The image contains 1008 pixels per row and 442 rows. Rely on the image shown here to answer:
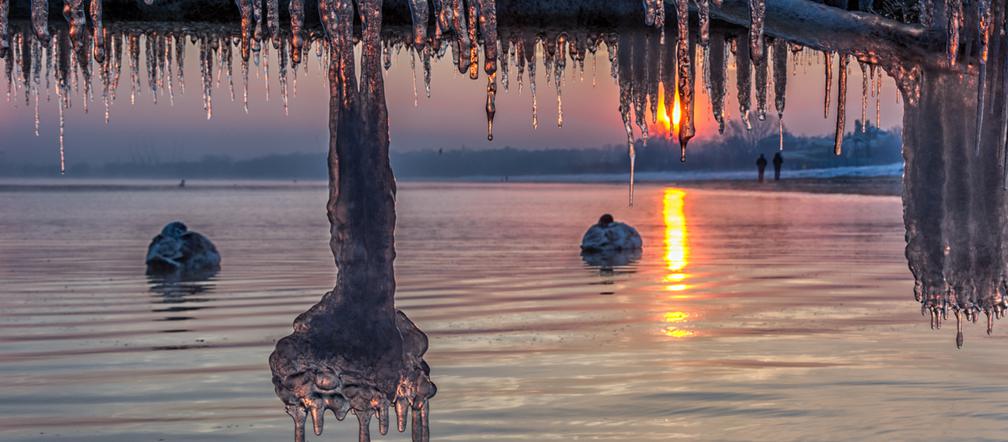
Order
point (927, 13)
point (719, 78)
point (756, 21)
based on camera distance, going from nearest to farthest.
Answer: point (756, 21), point (927, 13), point (719, 78)

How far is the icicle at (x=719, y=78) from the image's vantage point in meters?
7.50

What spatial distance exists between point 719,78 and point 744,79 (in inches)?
12.4

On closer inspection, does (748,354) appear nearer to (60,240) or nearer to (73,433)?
(73,433)

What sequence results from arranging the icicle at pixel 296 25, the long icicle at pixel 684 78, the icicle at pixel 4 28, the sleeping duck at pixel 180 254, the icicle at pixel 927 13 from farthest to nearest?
the sleeping duck at pixel 180 254 < the icicle at pixel 927 13 < the long icicle at pixel 684 78 < the icicle at pixel 296 25 < the icicle at pixel 4 28

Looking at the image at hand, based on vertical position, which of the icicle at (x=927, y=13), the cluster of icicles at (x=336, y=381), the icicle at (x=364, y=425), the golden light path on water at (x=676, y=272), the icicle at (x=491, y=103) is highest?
the icicle at (x=927, y=13)

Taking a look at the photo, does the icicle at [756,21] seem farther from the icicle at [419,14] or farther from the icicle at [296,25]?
the icicle at [296,25]

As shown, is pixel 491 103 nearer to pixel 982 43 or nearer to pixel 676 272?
pixel 982 43

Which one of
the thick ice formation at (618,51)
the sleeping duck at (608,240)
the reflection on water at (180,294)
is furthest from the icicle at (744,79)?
the sleeping duck at (608,240)

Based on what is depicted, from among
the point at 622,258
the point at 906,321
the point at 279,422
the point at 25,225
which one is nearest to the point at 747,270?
the point at 622,258

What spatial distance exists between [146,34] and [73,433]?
244 cm

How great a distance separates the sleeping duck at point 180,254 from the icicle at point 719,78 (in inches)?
604

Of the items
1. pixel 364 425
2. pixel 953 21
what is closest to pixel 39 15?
pixel 364 425

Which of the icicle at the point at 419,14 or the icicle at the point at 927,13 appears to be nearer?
the icicle at the point at 419,14

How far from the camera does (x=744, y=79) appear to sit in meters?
7.86
